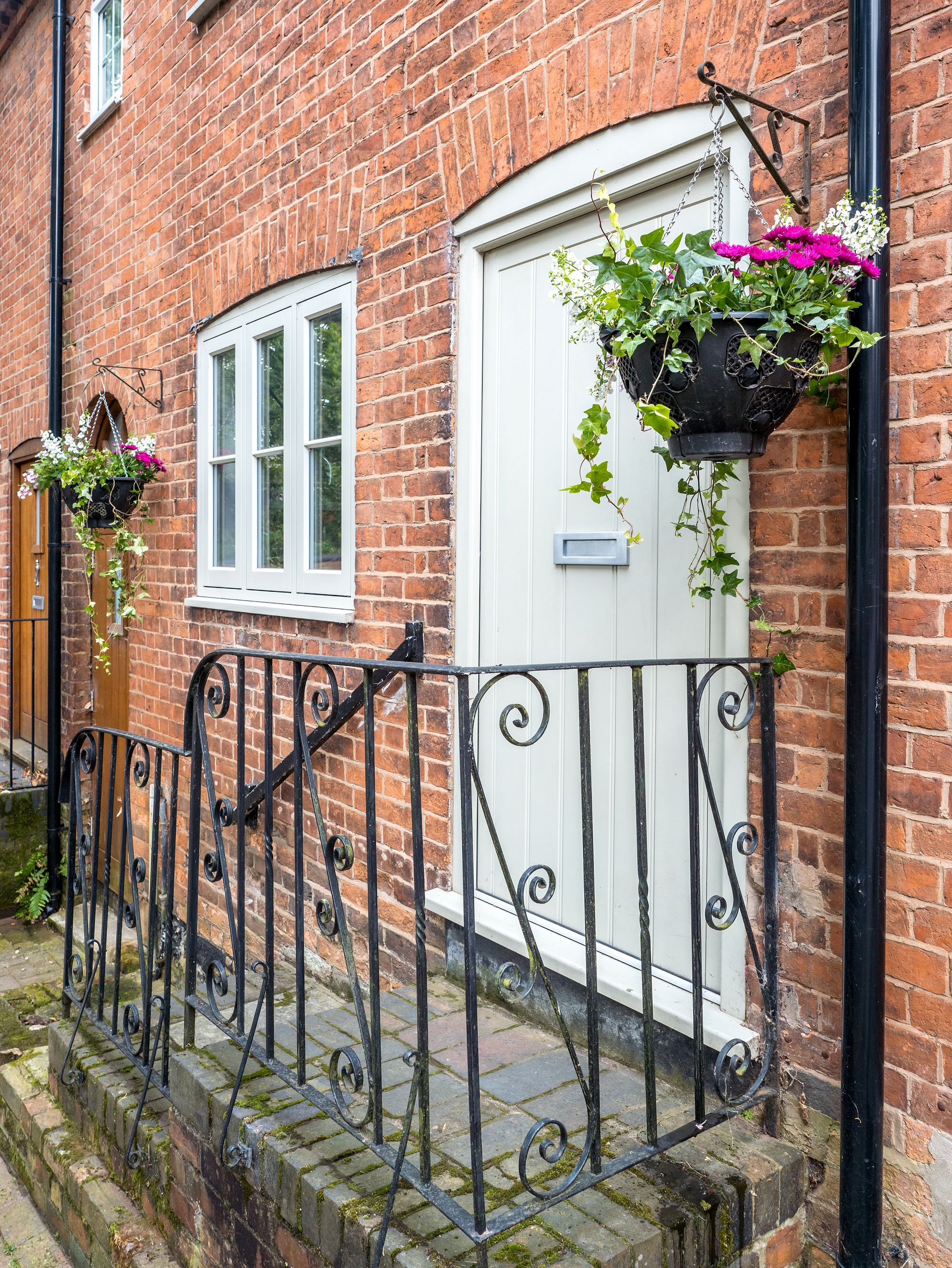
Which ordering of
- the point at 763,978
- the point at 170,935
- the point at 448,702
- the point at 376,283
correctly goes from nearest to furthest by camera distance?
1. the point at 763,978
2. the point at 170,935
3. the point at 448,702
4. the point at 376,283

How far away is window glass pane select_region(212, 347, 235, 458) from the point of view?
488 cm

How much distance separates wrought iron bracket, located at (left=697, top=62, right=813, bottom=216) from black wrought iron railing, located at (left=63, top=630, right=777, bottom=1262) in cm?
98

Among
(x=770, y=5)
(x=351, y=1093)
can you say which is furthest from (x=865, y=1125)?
(x=770, y=5)

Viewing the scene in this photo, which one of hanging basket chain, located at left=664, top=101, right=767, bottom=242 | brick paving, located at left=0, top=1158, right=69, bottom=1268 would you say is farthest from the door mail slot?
brick paving, located at left=0, top=1158, right=69, bottom=1268

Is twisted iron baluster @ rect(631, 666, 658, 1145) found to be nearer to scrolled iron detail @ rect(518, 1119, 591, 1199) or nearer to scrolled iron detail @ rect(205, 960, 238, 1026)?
scrolled iron detail @ rect(518, 1119, 591, 1199)

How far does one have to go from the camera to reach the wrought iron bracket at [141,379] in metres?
5.41

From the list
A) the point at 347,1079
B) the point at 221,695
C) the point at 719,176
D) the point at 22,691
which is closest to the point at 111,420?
the point at 22,691

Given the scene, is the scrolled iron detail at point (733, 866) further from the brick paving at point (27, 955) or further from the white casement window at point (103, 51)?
the white casement window at point (103, 51)

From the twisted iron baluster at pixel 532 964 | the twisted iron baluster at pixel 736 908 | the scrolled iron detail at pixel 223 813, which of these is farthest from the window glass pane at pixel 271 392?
the twisted iron baluster at pixel 532 964

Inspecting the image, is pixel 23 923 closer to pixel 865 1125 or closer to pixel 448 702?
pixel 448 702

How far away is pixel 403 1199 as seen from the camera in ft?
6.95

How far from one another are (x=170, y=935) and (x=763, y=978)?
1.50m

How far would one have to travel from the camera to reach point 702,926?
2.58m

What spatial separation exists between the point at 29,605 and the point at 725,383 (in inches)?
286
